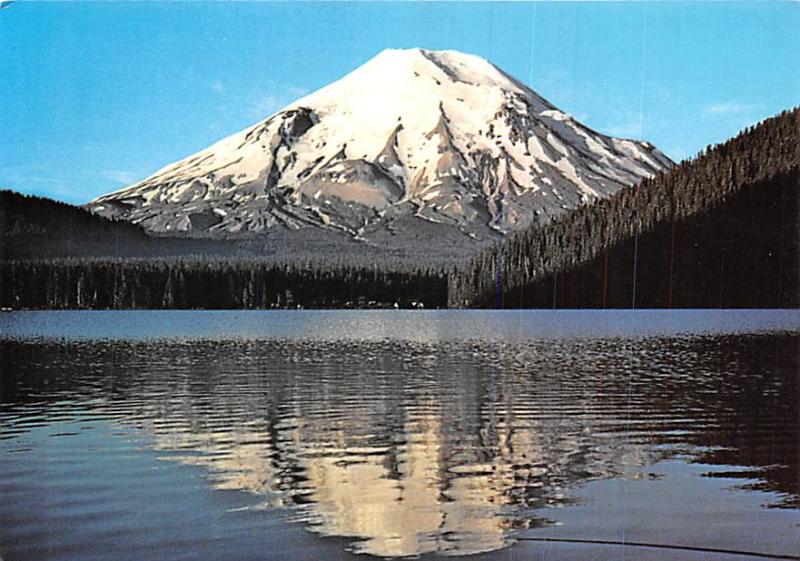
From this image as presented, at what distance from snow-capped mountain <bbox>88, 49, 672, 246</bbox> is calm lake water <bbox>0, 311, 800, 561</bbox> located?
295ft

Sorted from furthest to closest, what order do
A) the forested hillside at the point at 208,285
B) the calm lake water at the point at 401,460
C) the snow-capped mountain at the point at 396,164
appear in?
the snow-capped mountain at the point at 396,164 → the forested hillside at the point at 208,285 → the calm lake water at the point at 401,460

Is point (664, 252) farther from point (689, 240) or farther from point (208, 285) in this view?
point (208, 285)

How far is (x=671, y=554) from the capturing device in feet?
23.3

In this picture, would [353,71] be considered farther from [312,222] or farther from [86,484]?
[86,484]

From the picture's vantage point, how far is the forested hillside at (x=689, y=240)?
55.2 m

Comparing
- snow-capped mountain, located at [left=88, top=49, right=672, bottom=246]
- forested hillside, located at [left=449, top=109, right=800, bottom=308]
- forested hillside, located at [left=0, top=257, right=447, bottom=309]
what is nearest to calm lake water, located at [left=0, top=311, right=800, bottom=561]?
forested hillside, located at [left=449, top=109, right=800, bottom=308]

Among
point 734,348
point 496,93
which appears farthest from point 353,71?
point 734,348

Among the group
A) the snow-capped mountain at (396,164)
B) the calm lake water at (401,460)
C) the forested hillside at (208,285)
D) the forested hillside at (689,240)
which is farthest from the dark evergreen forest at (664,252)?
the snow-capped mountain at (396,164)

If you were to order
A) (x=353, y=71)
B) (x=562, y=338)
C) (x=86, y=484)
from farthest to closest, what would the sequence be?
1. (x=353, y=71)
2. (x=562, y=338)
3. (x=86, y=484)

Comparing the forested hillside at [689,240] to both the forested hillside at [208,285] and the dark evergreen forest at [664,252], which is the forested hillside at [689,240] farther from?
the forested hillside at [208,285]

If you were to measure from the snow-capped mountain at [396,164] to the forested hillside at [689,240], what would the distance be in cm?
5150

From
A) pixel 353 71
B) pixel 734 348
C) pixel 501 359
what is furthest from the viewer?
pixel 353 71

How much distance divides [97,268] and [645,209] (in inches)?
1460

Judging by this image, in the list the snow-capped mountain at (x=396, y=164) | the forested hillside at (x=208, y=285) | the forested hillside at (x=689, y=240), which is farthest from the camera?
the snow-capped mountain at (x=396, y=164)
